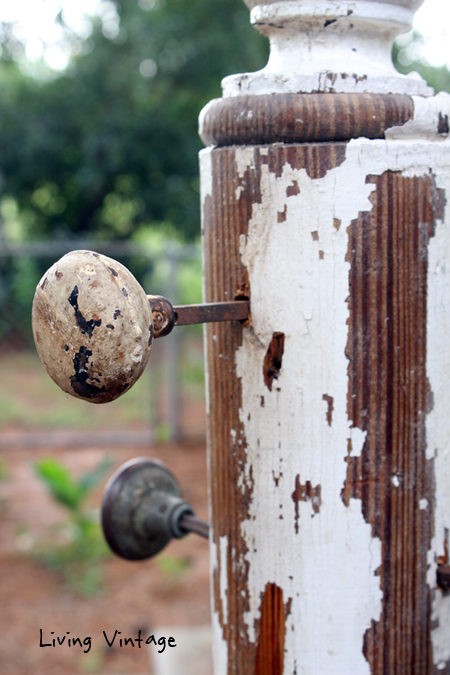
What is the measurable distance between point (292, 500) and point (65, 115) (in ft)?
28.4

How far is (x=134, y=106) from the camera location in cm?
819

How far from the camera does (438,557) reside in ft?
2.42

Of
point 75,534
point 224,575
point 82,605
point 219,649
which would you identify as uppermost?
point 224,575

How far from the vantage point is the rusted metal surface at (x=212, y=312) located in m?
0.65

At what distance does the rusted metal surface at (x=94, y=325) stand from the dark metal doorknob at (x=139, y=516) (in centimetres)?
47

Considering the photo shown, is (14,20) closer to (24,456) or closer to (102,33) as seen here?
(102,33)

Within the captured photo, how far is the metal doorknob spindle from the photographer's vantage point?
57cm

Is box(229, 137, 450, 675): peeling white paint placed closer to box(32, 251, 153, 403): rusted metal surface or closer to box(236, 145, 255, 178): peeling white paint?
box(236, 145, 255, 178): peeling white paint

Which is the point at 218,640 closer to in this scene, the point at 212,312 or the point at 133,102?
the point at 212,312

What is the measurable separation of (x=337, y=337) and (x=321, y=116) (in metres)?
0.23

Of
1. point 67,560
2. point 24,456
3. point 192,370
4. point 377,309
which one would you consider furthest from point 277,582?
point 192,370

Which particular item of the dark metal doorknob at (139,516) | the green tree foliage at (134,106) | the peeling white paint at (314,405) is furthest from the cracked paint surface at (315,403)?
the green tree foliage at (134,106)

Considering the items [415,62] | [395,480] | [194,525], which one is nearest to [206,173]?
[395,480]

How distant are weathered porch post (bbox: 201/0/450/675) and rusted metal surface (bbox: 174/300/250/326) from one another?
2 centimetres
